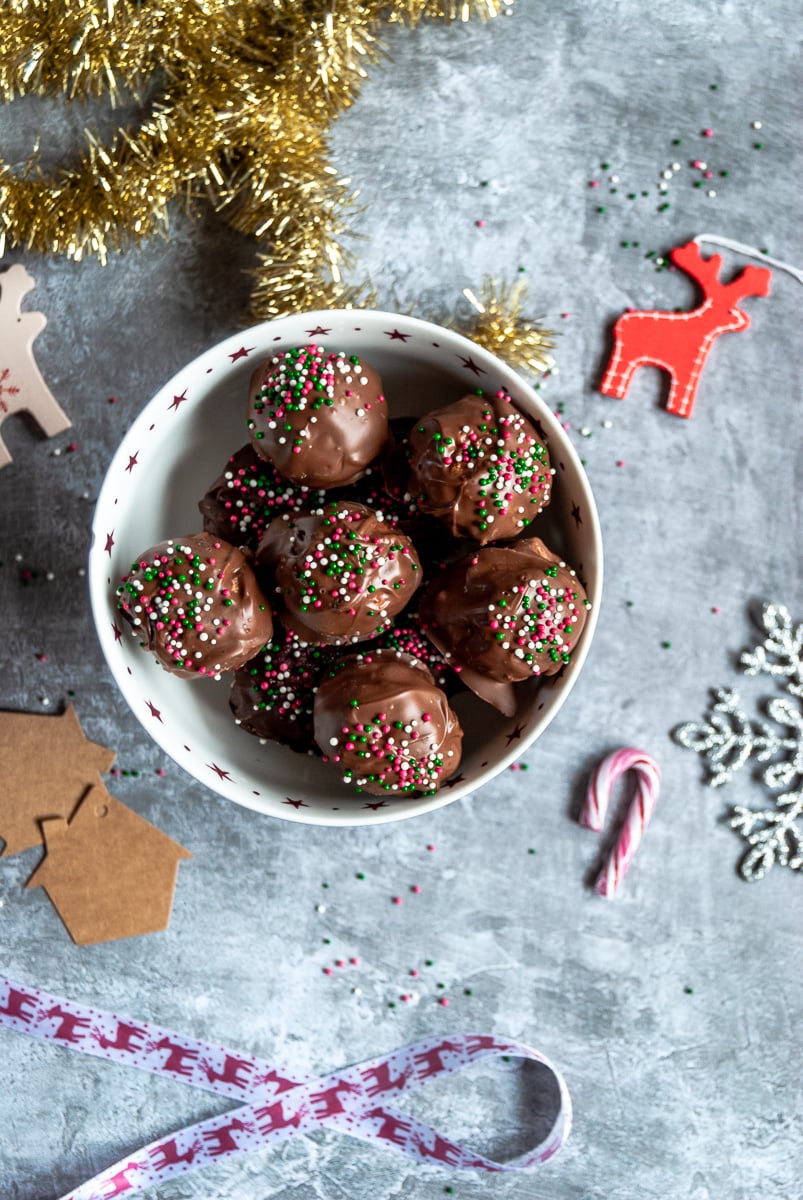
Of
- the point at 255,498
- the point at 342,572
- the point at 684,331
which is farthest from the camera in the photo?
the point at 684,331

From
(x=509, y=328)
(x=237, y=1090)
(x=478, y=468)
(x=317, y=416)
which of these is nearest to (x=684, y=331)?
(x=509, y=328)

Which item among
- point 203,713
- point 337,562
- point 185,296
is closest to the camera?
point 337,562

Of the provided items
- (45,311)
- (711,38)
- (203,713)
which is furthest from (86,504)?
(711,38)

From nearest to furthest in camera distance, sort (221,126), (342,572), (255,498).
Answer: (342,572) → (255,498) → (221,126)

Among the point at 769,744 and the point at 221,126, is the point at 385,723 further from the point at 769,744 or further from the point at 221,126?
the point at 221,126

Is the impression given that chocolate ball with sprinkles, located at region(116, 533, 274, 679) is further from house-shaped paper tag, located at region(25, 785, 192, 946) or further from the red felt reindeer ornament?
the red felt reindeer ornament

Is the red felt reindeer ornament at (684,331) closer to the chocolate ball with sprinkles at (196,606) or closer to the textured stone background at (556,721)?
the textured stone background at (556,721)

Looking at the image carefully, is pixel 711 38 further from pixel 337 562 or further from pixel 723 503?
pixel 337 562
